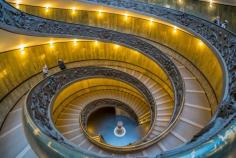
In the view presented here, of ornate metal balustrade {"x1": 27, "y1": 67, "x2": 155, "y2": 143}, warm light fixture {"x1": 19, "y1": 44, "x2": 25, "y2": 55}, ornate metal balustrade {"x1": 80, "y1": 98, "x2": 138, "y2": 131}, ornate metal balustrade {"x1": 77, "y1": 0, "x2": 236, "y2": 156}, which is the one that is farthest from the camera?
ornate metal balustrade {"x1": 80, "y1": 98, "x2": 138, "y2": 131}

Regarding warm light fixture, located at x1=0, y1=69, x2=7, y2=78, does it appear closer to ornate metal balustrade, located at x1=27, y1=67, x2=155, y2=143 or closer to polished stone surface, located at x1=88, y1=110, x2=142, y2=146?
ornate metal balustrade, located at x1=27, y1=67, x2=155, y2=143

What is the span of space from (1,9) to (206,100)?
8667 mm

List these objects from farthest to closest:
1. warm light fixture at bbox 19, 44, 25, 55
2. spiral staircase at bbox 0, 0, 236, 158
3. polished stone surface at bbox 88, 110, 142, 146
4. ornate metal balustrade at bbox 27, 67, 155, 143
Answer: polished stone surface at bbox 88, 110, 142, 146, warm light fixture at bbox 19, 44, 25, 55, ornate metal balustrade at bbox 27, 67, 155, 143, spiral staircase at bbox 0, 0, 236, 158

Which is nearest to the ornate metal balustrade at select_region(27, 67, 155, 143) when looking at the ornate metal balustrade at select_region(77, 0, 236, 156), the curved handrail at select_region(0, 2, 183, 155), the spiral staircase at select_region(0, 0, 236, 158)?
the spiral staircase at select_region(0, 0, 236, 158)

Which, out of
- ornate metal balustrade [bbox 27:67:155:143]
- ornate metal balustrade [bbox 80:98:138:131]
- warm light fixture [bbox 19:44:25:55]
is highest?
warm light fixture [bbox 19:44:25:55]

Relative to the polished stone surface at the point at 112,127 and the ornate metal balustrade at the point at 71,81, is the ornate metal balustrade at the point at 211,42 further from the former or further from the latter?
the polished stone surface at the point at 112,127

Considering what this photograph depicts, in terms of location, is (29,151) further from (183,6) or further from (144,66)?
(183,6)

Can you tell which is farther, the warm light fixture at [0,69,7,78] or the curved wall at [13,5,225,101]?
the warm light fixture at [0,69,7,78]

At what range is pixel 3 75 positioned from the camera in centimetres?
1036

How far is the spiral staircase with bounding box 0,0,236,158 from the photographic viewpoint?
7.41 m

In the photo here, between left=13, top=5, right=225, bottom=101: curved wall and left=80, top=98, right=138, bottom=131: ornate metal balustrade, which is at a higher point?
left=13, top=5, right=225, bottom=101: curved wall

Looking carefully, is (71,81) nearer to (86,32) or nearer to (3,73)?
(86,32)

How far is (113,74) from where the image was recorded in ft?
42.3

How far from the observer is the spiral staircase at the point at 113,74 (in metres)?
7.41
